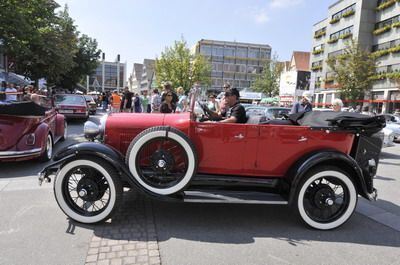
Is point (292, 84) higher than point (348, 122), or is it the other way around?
point (292, 84)

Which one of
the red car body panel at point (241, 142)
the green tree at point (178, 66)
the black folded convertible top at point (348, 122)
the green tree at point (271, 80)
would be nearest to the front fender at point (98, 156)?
the red car body panel at point (241, 142)

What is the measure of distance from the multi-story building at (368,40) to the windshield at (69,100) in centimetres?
3120

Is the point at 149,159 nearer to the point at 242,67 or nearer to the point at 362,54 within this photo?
the point at 362,54

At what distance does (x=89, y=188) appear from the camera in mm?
3895

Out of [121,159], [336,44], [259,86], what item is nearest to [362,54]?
[336,44]

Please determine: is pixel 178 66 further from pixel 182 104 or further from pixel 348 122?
pixel 348 122

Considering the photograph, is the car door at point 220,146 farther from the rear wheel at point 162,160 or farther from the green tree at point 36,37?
the green tree at point 36,37

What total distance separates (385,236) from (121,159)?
329 cm

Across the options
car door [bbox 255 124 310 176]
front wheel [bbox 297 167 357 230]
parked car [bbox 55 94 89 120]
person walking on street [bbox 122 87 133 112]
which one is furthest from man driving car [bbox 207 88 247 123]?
parked car [bbox 55 94 89 120]

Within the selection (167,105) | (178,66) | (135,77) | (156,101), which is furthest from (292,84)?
(135,77)

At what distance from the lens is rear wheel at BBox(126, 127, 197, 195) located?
3750 millimetres

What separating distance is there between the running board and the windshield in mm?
13129

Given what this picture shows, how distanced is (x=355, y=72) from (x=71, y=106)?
29.3m

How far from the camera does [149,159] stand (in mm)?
4016
